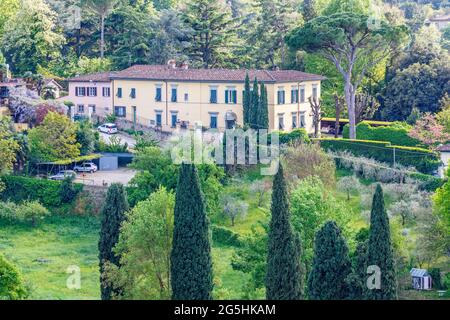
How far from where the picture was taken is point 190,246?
127ft

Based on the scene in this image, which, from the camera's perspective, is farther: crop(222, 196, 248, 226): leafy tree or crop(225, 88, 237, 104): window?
crop(225, 88, 237, 104): window

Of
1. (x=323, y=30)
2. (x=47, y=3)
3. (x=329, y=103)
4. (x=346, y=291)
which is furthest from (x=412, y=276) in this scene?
(x=47, y=3)

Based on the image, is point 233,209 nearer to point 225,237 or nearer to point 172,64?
point 225,237

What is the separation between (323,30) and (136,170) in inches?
495

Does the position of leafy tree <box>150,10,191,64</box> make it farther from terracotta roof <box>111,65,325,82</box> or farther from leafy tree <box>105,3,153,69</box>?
terracotta roof <box>111,65,325,82</box>

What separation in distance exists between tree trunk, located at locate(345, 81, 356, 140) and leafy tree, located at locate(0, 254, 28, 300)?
83.7ft

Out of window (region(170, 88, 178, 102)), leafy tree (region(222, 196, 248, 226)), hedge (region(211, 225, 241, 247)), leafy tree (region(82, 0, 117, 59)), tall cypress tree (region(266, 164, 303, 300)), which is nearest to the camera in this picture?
tall cypress tree (region(266, 164, 303, 300))

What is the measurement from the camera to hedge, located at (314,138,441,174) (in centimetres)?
5512

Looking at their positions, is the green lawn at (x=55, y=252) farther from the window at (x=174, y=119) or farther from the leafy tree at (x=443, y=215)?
the window at (x=174, y=119)

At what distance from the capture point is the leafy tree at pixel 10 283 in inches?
1523

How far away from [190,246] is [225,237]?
1078 centimetres

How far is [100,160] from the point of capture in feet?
191

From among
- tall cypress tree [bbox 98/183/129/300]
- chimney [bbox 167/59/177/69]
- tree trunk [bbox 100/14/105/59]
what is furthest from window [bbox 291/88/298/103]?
tall cypress tree [bbox 98/183/129/300]

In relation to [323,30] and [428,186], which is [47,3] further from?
[428,186]
